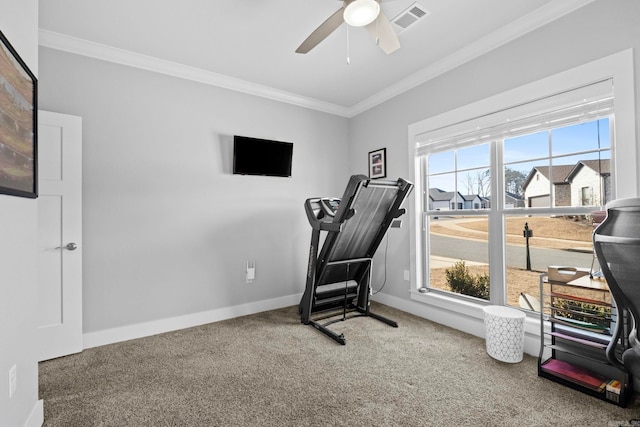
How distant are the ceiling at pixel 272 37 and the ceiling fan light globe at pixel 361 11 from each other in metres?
0.47

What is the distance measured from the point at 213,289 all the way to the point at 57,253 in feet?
4.54

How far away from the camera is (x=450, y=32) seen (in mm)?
2572

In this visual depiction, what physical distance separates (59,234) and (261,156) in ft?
6.56

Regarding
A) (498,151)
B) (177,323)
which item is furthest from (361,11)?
(177,323)

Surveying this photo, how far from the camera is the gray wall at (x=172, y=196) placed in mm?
2703

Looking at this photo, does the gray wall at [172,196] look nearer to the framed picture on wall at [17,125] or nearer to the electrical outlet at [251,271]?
the electrical outlet at [251,271]

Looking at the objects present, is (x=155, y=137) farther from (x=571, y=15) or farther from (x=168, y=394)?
(x=571, y=15)

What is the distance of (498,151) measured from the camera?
9.10 feet

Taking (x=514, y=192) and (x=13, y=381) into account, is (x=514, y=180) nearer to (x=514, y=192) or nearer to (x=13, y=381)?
(x=514, y=192)

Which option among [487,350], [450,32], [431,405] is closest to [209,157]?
[450,32]

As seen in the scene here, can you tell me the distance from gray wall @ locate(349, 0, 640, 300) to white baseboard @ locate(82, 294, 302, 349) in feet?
4.73

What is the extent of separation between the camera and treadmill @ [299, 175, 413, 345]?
8.90 feet

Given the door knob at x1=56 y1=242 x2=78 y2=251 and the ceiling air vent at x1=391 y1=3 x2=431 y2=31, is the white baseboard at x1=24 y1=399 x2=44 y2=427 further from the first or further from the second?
the ceiling air vent at x1=391 y1=3 x2=431 y2=31

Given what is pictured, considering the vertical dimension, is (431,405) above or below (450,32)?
below
